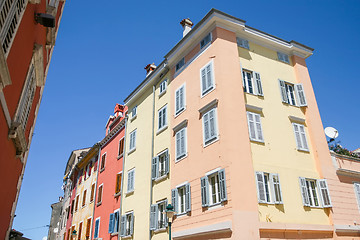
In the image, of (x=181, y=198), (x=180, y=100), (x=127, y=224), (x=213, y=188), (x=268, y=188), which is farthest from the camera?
(x=127, y=224)

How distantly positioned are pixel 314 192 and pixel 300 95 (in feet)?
19.5

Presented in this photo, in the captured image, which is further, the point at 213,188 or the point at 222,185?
the point at 213,188

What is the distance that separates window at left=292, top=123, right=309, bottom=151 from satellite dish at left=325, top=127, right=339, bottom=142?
237cm

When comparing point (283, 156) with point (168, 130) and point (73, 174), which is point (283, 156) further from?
point (73, 174)

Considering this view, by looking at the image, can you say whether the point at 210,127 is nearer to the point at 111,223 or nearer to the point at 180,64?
the point at 180,64

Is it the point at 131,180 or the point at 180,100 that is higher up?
the point at 180,100

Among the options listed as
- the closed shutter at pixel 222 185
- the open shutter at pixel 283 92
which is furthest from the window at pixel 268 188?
the open shutter at pixel 283 92

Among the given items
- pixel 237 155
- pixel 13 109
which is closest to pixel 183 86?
pixel 237 155

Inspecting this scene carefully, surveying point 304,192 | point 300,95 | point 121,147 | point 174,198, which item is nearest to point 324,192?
point 304,192

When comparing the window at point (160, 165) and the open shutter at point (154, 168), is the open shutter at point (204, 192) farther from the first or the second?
the open shutter at point (154, 168)

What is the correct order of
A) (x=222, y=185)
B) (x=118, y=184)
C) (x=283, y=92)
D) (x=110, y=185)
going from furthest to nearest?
1. (x=110, y=185)
2. (x=118, y=184)
3. (x=283, y=92)
4. (x=222, y=185)

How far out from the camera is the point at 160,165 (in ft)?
65.2

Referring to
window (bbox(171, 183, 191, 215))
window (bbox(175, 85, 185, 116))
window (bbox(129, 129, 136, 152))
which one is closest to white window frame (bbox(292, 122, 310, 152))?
window (bbox(171, 183, 191, 215))

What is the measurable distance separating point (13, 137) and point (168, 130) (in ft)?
41.8
